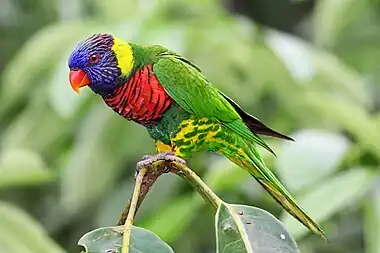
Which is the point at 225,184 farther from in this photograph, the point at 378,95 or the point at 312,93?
the point at 378,95

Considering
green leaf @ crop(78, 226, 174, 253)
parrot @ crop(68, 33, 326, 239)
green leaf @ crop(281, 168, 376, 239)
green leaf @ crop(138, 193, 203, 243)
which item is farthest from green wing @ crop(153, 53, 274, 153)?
green leaf @ crop(138, 193, 203, 243)

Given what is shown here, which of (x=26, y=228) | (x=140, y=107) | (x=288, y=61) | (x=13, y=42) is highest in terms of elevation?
(x=13, y=42)

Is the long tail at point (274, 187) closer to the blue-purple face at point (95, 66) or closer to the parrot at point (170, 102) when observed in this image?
the parrot at point (170, 102)

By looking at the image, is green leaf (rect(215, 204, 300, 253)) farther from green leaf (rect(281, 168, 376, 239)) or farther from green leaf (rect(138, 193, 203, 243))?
green leaf (rect(138, 193, 203, 243))

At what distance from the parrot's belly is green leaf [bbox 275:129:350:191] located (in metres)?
0.33

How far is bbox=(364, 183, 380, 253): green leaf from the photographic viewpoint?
913 mm

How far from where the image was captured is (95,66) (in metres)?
0.54

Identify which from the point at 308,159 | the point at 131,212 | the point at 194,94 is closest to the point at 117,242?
the point at 131,212

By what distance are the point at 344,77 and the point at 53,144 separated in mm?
566

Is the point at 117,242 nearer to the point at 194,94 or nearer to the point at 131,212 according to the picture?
the point at 131,212

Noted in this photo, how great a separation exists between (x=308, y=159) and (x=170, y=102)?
0.42 metres

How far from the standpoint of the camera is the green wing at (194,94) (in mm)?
573

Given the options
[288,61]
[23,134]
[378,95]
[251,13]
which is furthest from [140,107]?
[251,13]

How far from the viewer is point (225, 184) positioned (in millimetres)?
994
